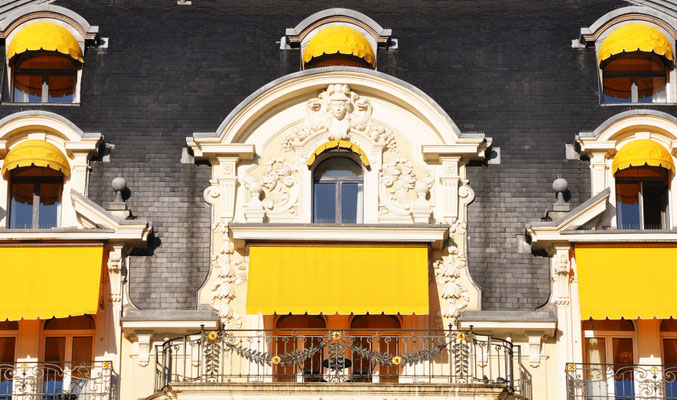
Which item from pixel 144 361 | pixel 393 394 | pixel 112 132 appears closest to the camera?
pixel 393 394

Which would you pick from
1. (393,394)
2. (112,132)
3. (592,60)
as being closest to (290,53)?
(112,132)

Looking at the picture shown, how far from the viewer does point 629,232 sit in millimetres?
26234

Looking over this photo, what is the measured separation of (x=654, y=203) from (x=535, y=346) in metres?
3.57

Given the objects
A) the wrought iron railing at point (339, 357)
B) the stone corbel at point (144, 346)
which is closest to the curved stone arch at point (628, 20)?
the wrought iron railing at point (339, 357)

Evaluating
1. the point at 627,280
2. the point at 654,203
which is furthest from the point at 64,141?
the point at 654,203

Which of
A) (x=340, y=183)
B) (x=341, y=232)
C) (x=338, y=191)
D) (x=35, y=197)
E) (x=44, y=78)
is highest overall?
(x=44, y=78)

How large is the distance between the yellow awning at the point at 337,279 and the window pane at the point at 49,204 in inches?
146

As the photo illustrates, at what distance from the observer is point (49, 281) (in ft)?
85.3

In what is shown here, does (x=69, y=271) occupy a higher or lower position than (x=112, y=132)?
lower

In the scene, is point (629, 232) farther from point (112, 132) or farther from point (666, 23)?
point (112, 132)

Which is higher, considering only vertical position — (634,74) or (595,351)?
(634,74)

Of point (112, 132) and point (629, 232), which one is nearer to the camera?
point (629, 232)

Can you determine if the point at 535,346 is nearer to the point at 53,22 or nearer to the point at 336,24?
the point at 336,24

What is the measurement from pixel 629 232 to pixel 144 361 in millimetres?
8359
